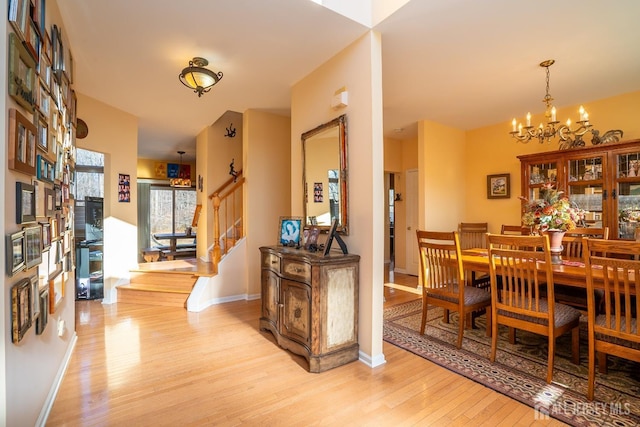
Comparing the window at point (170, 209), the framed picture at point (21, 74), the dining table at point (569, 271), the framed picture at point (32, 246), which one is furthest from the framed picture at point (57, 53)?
the window at point (170, 209)

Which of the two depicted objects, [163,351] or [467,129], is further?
[467,129]

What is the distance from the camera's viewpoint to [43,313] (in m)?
1.86

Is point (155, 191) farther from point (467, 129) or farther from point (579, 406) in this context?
point (579, 406)

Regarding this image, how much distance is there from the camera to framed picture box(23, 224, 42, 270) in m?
1.53

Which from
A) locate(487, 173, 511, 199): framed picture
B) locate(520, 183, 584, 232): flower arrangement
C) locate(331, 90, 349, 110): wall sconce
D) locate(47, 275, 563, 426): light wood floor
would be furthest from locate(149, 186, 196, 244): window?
locate(520, 183, 584, 232): flower arrangement

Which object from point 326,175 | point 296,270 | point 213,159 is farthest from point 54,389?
point 213,159

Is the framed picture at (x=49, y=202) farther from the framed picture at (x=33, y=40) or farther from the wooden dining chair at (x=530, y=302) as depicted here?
the wooden dining chair at (x=530, y=302)

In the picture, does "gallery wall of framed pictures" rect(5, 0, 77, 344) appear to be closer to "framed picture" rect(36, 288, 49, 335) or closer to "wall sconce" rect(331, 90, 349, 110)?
"framed picture" rect(36, 288, 49, 335)

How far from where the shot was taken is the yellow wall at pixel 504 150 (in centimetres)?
391

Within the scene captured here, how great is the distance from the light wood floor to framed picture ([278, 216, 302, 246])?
0.97 metres

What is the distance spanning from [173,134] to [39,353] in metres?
4.96

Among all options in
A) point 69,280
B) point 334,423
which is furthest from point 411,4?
point 69,280

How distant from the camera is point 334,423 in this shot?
181cm

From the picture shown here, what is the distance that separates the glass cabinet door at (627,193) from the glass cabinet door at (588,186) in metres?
0.14
